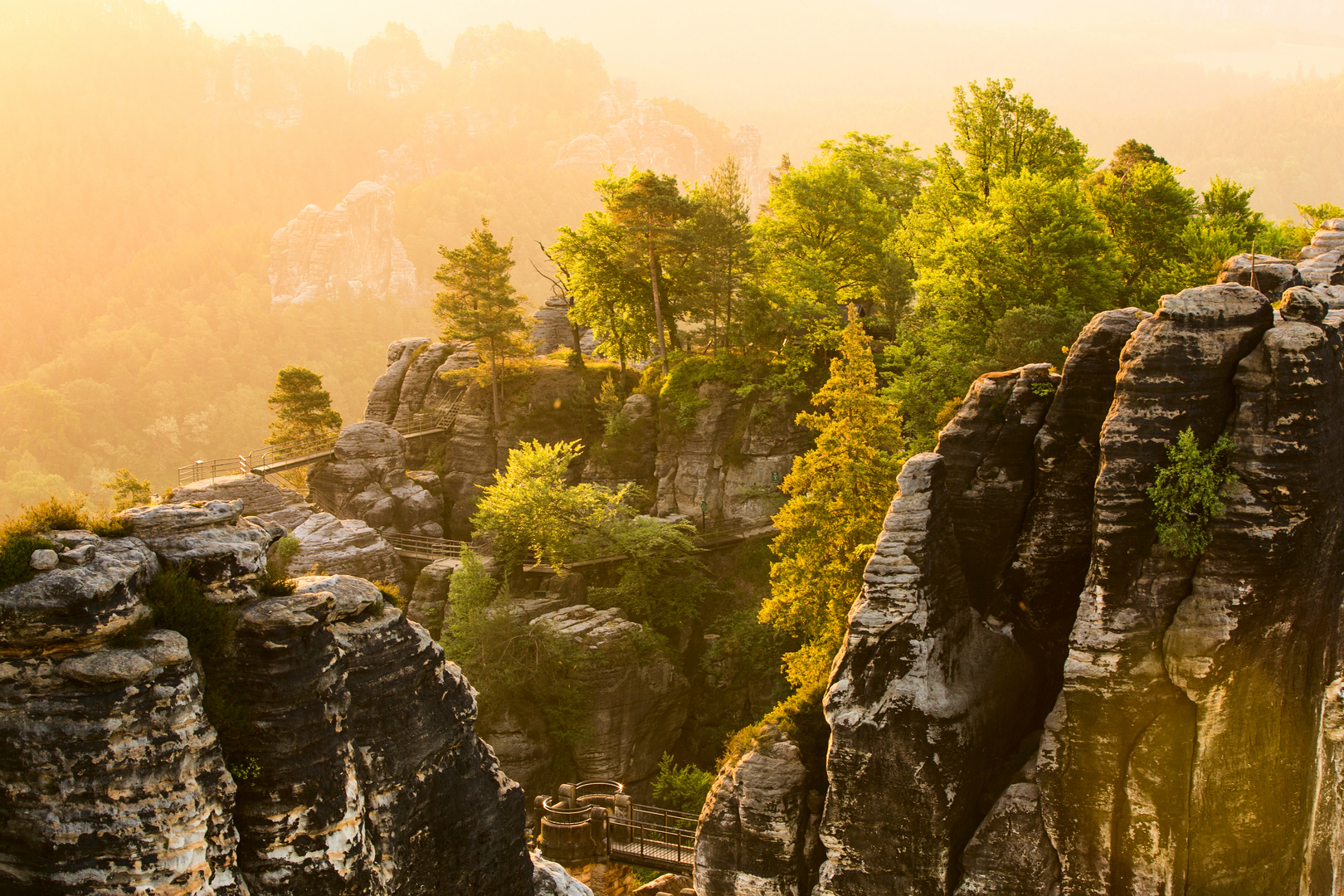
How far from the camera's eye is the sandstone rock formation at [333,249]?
395 feet

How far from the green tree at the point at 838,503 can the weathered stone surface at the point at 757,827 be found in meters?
3.46

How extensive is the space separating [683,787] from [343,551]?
16969 millimetres

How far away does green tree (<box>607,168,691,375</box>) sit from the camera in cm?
3912

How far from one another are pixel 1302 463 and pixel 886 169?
37.5 metres

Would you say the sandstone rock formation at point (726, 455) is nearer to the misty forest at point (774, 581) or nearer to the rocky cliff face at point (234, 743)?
the misty forest at point (774, 581)

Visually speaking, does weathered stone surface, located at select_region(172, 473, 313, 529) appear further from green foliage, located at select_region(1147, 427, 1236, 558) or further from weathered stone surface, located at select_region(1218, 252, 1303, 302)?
weathered stone surface, located at select_region(1218, 252, 1303, 302)

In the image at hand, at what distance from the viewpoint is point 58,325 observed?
114m

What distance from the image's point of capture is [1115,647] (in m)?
15.5

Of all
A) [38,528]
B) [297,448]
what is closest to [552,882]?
[38,528]

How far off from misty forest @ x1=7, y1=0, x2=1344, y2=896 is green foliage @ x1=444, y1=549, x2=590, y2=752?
0.48ft

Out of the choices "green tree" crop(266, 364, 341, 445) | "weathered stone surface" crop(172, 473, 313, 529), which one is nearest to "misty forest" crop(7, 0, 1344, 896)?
"green tree" crop(266, 364, 341, 445)

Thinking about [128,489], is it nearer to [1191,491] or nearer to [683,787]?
[683,787]

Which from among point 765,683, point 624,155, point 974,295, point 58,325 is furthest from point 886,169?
point 624,155

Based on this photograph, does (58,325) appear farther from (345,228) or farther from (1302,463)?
(1302,463)
